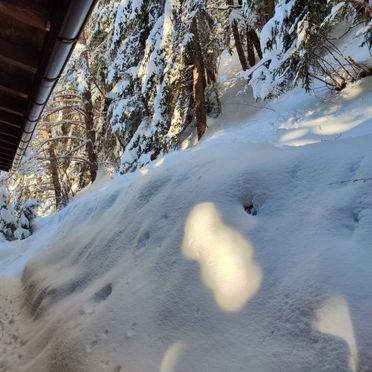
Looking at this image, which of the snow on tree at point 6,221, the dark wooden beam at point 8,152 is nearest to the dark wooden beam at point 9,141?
the dark wooden beam at point 8,152

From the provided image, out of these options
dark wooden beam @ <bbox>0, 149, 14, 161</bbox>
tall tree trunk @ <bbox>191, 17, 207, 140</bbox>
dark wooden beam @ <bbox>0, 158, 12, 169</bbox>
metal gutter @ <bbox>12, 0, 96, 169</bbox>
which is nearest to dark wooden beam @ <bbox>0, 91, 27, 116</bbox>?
metal gutter @ <bbox>12, 0, 96, 169</bbox>

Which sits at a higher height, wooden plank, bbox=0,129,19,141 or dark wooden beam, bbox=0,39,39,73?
dark wooden beam, bbox=0,39,39,73

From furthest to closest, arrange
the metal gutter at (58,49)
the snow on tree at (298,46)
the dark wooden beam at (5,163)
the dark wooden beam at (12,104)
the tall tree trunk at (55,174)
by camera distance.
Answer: the tall tree trunk at (55,174), the dark wooden beam at (5,163), the snow on tree at (298,46), the dark wooden beam at (12,104), the metal gutter at (58,49)

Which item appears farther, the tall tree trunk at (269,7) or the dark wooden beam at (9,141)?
the tall tree trunk at (269,7)

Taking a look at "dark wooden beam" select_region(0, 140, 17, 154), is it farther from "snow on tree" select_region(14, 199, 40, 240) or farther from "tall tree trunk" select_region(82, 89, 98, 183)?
"tall tree trunk" select_region(82, 89, 98, 183)

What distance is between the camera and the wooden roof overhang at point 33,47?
3102 millimetres

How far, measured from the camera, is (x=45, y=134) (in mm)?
23062

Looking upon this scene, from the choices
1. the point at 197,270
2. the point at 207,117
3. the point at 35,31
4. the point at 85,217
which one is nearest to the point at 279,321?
the point at 197,270

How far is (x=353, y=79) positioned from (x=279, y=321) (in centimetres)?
773

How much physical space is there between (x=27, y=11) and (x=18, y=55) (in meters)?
0.99

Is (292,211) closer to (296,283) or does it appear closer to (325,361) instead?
(296,283)

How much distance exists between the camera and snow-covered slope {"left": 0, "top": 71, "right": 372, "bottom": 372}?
311 centimetres

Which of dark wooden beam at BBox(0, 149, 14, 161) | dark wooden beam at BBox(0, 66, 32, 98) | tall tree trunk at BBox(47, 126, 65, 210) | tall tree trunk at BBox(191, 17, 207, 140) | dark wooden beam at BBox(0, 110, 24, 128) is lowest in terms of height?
tall tree trunk at BBox(47, 126, 65, 210)

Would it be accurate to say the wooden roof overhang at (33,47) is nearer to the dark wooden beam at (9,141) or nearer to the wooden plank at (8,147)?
the dark wooden beam at (9,141)
